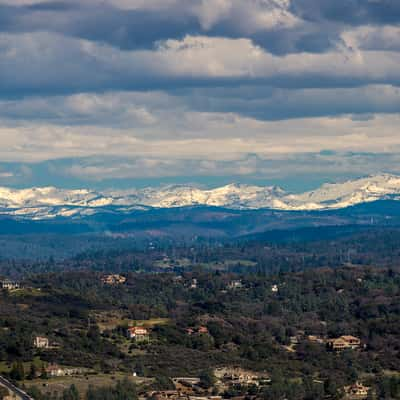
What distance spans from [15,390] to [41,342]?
47.0 m

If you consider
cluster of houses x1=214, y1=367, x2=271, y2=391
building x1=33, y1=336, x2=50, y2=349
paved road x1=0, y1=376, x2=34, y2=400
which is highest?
building x1=33, y1=336, x2=50, y2=349

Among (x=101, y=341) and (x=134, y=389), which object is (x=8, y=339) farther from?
(x=134, y=389)

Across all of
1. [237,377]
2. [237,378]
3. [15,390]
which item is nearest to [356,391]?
[237,378]

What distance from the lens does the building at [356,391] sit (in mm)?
157375

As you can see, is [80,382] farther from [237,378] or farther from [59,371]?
[237,378]

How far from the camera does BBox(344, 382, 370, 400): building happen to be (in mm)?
157375

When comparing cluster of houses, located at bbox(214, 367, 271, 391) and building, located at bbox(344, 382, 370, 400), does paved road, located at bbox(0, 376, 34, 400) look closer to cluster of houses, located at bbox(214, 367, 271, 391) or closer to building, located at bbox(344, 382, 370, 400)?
cluster of houses, located at bbox(214, 367, 271, 391)

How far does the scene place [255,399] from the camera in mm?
151750

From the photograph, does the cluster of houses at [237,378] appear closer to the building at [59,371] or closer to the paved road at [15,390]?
the building at [59,371]

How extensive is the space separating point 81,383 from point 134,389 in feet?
35.0

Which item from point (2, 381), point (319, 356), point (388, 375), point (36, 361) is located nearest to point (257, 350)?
point (319, 356)

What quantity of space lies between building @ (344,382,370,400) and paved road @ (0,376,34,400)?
1648 inches

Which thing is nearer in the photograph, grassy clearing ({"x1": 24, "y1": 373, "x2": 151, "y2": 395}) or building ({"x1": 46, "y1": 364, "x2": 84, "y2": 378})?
grassy clearing ({"x1": 24, "y1": 373, "x2": 151, "y2": 395})

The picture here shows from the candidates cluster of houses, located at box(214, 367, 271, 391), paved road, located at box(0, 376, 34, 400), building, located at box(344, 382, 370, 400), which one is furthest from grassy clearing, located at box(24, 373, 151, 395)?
building, located at box(344, 382, 370, 400)
